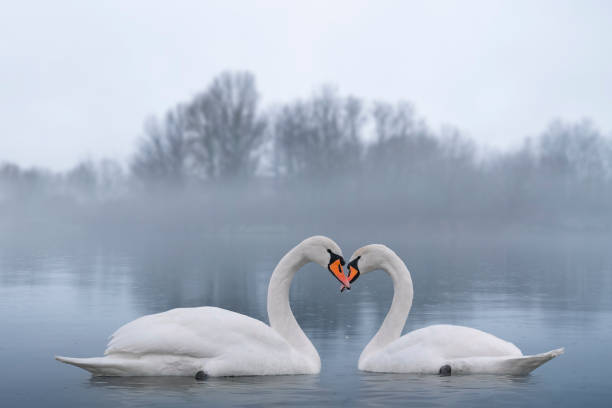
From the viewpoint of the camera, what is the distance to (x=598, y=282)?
818 inches

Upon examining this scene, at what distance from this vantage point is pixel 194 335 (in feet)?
24.3

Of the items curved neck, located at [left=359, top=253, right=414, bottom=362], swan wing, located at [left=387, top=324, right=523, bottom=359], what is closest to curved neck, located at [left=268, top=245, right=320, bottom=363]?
curved neck, located at [left=359, top=253, right=414, bottom=362]

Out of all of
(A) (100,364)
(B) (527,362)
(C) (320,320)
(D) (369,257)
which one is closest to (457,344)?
(B) (527,362)

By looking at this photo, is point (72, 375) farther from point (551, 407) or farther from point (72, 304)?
point (72, 304)

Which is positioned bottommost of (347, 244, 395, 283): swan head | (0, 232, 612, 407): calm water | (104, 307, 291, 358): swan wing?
(0, 232, 612, 407): calm water

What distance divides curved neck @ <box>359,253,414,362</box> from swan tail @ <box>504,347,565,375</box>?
1221 millimetres

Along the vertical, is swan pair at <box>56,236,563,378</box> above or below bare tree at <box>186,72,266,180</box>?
below

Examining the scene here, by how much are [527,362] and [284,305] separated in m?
2.35

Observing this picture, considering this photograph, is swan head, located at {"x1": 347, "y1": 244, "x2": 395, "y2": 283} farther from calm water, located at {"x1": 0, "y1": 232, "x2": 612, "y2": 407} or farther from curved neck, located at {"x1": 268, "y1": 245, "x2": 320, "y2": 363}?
calm water, located at {"x1": 0, "y1": 232, "x2": 612, "y2": 407}

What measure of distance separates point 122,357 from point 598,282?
16017 millimetres

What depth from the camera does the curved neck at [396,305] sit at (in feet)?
27.6

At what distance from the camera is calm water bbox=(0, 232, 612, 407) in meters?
6.95

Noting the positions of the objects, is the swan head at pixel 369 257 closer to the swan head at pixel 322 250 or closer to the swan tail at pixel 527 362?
the swan head at pixel 322 250

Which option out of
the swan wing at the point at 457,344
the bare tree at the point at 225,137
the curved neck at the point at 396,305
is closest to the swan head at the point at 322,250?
the curved neck at the point at 396,305
